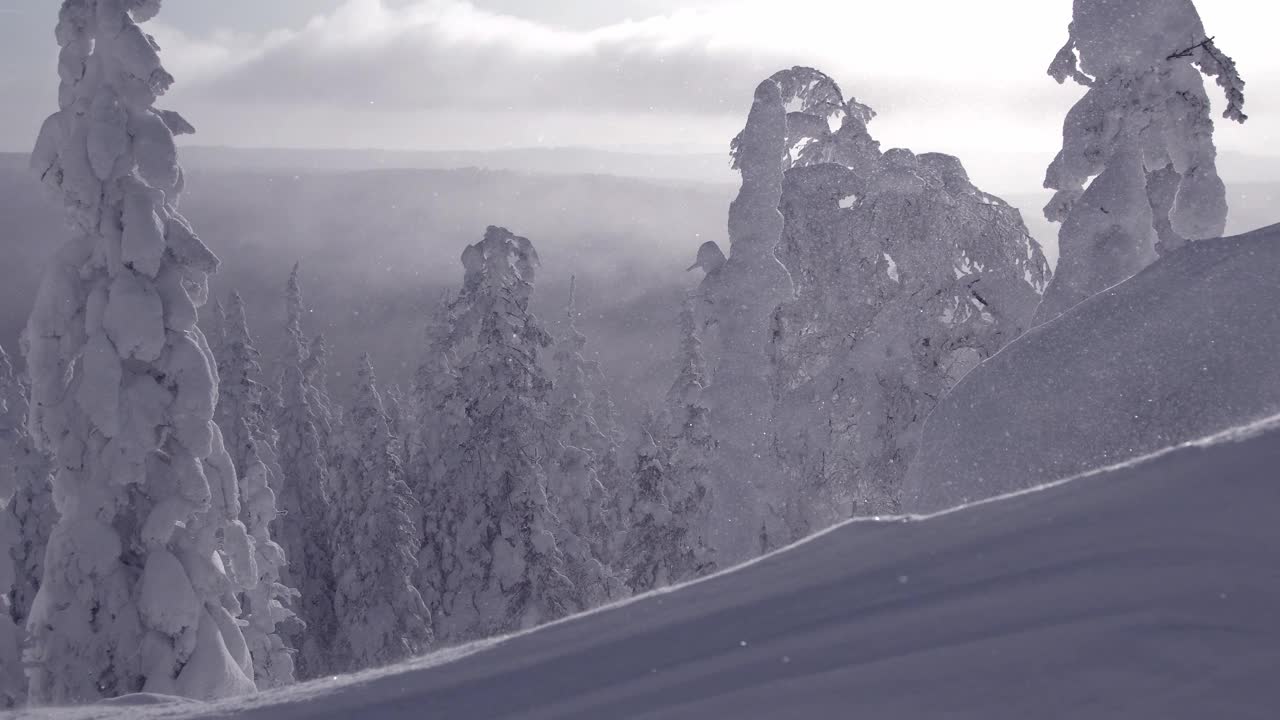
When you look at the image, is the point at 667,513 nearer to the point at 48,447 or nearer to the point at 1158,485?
the point at 48,447

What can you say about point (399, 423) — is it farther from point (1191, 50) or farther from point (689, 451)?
point (1191, 50)

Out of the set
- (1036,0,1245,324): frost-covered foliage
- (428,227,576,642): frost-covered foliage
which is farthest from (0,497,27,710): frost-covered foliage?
(1036,0,1245,324): frost-covered foliage

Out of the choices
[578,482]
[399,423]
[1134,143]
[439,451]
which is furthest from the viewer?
[399,423]

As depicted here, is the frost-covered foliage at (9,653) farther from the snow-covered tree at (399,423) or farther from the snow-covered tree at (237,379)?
the snow-covered tree at (399,423)

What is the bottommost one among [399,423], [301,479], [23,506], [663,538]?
[663,538]

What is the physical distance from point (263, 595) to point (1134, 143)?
22275 millimetres

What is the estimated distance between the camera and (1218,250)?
8430 mm

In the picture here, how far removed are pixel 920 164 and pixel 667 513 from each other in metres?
8.96

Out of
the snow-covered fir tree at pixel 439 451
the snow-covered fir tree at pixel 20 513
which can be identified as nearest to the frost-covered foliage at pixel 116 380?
the snow-covered fir tree at pixel 439 451

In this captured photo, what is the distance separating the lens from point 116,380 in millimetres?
14641

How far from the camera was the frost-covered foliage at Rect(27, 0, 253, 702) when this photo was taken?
48.2ft

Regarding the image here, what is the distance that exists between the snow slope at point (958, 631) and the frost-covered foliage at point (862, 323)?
13519mm

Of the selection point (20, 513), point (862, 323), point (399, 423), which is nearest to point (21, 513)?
point (20, 513)

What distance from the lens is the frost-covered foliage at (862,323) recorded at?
18141 mm
